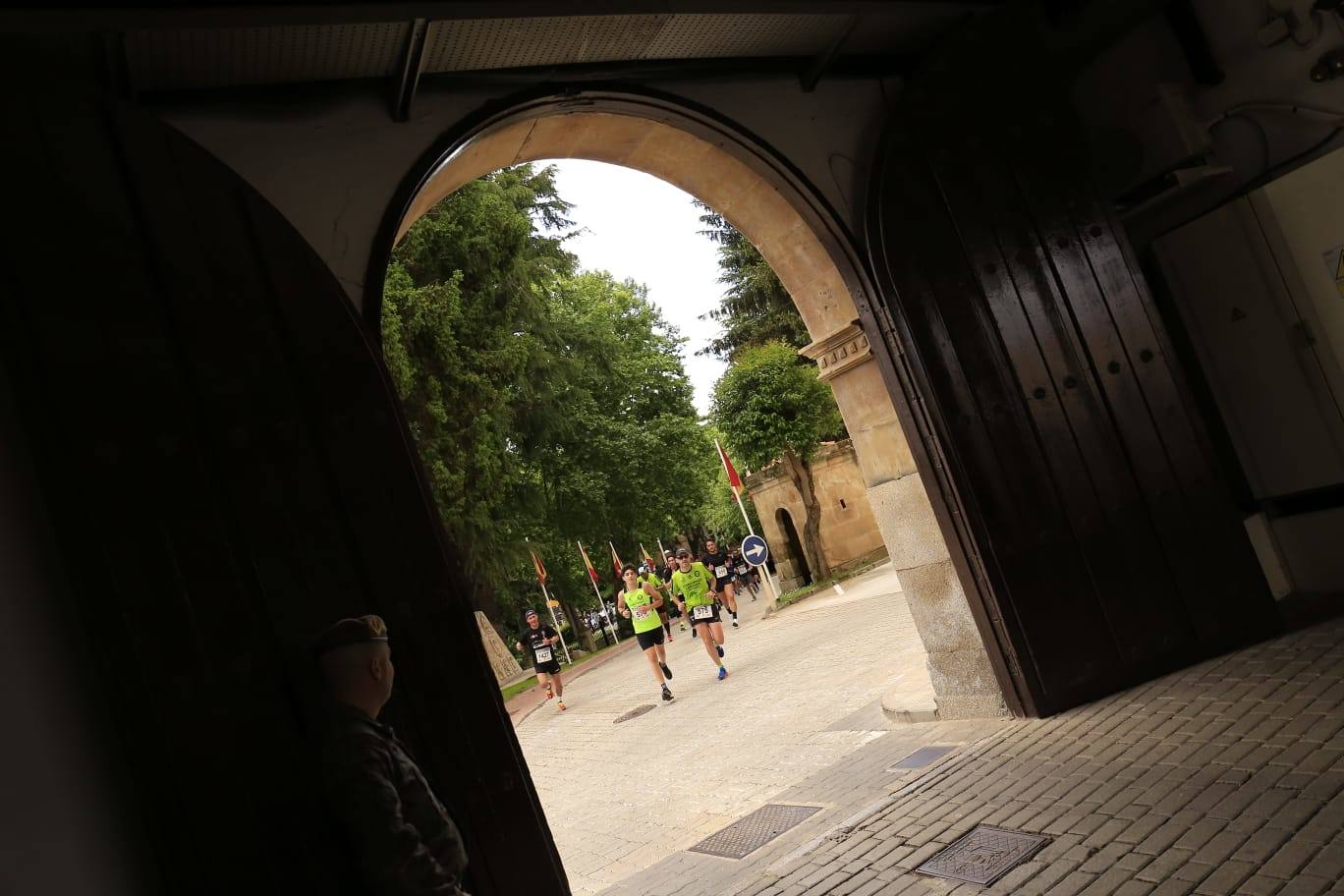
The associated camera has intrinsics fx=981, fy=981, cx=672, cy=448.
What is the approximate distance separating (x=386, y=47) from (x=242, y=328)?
1.58 m

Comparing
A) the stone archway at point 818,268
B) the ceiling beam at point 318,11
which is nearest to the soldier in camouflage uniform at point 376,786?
the ceiling beam at point 318,11

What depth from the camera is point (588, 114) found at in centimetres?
575

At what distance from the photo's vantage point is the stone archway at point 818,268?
19.3ft

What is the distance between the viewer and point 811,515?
24.7 metres

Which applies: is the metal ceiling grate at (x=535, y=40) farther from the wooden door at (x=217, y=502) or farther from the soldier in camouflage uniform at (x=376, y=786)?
Result: the soldier in camouflage uniform at (x=376, y=786)

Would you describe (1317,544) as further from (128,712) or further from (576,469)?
(576,469)

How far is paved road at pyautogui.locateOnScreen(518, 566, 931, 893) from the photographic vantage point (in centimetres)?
633

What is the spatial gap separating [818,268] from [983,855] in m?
3.90

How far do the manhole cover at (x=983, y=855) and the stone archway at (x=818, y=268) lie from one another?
205 cm

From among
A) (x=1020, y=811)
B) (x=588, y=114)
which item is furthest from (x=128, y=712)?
(x=588, y=114)

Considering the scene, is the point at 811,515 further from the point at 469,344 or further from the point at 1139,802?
the point at 1139,802

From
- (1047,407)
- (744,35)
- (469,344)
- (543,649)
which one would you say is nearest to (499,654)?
(469,344)

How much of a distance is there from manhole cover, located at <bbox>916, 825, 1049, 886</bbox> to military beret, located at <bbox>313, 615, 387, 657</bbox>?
8.00 feet

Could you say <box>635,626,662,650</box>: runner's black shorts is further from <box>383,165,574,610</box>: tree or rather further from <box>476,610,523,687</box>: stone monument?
<box>476,610,523,687</box>: stone monument
